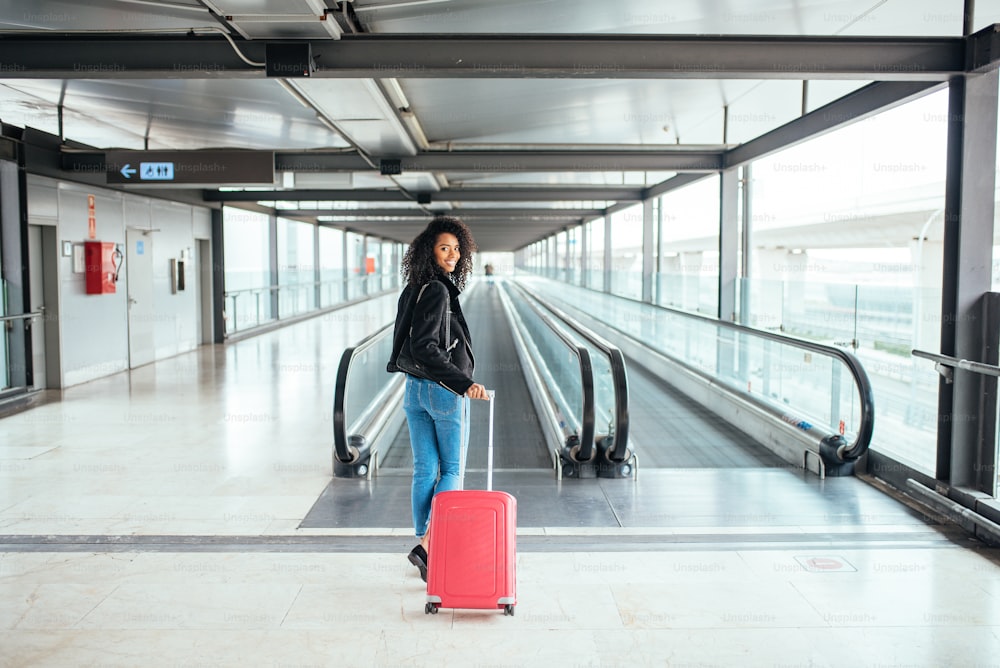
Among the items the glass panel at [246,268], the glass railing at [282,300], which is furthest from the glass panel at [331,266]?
the glass panel at [246,268]

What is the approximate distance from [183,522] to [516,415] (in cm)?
433

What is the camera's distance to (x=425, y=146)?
30.8ft

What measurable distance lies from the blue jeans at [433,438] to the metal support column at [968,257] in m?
3.08

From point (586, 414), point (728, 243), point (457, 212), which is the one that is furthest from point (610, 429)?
point (457, 212)

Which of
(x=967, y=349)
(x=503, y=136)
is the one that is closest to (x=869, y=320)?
(x=967, y=349)

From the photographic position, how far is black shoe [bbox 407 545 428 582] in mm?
3494

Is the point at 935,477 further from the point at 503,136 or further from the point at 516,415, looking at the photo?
the point at 503,136

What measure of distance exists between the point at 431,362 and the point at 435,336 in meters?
0.12

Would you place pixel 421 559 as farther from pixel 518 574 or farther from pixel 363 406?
pixel 363 406

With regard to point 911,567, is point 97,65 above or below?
above

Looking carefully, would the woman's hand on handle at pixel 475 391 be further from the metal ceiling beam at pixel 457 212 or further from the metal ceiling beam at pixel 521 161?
the metal ceiling beam at pixel 457 212

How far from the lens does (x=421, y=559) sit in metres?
3.50

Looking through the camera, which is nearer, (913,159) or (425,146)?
(425,146)

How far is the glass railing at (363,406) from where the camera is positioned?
17.4 feet
